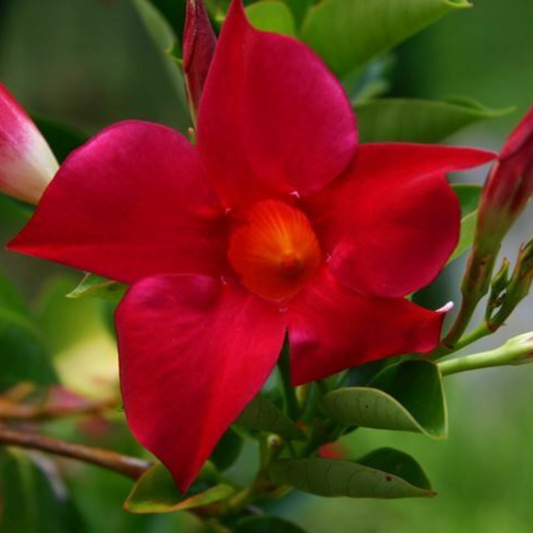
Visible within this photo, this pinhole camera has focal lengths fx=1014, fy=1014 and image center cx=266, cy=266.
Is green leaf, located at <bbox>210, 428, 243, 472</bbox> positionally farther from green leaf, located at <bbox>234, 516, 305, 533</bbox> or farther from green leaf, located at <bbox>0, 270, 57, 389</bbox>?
green leaf, located at <bbox>0, 270, 57, 389</bbox>

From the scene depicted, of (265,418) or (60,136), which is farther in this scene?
(60,136)

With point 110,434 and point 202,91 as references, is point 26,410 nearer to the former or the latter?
point 110,434

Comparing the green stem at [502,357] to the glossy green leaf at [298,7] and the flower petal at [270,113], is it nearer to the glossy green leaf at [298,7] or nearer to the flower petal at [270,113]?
the flower petal at [270,113]

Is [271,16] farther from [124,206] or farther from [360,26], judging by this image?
[124,206]

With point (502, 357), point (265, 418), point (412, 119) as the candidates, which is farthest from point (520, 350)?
point (412, 119)

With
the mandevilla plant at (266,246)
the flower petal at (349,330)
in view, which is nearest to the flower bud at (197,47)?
the mandevilla plant at (266,246)

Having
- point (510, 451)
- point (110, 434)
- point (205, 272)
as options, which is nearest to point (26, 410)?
point (110, 434)
